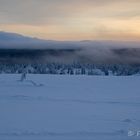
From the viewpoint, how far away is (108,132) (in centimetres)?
1078

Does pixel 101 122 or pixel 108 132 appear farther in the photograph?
pixel 101 122

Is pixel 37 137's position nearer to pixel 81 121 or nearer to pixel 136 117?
pixel 81 121

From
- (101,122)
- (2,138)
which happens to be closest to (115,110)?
(101,122)

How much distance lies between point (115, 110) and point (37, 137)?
709 cm

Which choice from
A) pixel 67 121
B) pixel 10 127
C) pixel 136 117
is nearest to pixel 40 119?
pixel 67 121

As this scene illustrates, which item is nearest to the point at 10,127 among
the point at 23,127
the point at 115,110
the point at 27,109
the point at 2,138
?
the point at 23,127

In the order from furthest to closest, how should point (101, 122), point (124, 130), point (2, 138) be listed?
1. point (101, 122)
2. point (124, 130)
3. point (2, 138)

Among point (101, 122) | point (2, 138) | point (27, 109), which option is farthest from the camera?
point (27, 109)

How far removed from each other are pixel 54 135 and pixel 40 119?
3055 mm

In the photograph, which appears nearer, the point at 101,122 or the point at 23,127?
the point at 23,127

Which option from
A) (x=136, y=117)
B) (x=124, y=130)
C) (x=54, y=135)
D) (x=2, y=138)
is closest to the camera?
(x=2, y=138)

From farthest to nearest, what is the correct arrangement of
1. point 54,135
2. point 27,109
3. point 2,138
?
1. point 27,109
2. point 54,135
3. point 2,138

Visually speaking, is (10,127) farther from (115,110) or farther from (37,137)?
(115,110)

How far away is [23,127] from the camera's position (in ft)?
37.2
